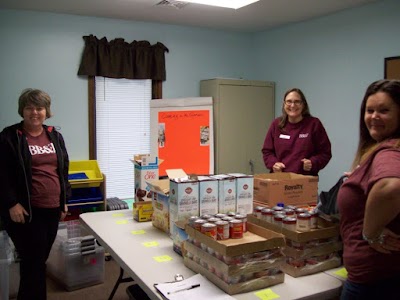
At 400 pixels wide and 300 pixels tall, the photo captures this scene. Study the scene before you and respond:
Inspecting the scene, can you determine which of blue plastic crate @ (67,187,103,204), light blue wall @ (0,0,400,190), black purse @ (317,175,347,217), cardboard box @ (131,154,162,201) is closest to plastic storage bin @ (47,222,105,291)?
blue plastic crate @ (67,187,103,204)

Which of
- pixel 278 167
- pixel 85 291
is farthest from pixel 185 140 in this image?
pixel 85 291

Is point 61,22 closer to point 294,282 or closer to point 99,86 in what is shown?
point 99,86

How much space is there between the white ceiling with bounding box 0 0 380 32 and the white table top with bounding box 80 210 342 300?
2399 mm

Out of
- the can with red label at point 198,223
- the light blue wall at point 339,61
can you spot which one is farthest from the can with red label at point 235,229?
the light blue wall at point 339,61

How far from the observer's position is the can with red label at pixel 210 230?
159 centimetres

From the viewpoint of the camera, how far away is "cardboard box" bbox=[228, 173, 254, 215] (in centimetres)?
208

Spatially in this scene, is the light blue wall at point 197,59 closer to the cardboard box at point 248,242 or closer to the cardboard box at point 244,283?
the cardboard box at point 248,242

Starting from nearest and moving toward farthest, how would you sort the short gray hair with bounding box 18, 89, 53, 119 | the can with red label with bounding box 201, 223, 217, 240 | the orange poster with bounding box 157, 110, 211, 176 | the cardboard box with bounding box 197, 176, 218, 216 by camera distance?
the can with red label with bounding box 201, 223, 217, 240 → the cardboard box with bounding box 197, 176, 218, 216 → the short gray hair with bounding box 18, 89, 53, 119 → the orange poster with bounding box 157, 110, 211, 176

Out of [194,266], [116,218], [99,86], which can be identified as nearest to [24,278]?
[116,218]

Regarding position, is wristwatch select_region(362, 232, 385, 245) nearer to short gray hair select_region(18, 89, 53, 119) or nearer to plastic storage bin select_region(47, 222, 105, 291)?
short gray hair select_region(18, 89, 53, 119)

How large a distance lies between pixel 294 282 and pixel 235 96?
12.2 feet

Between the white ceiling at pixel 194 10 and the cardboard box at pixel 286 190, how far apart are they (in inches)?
90.5

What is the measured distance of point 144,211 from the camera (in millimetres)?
2449

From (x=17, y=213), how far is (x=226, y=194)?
1290 millimetres
